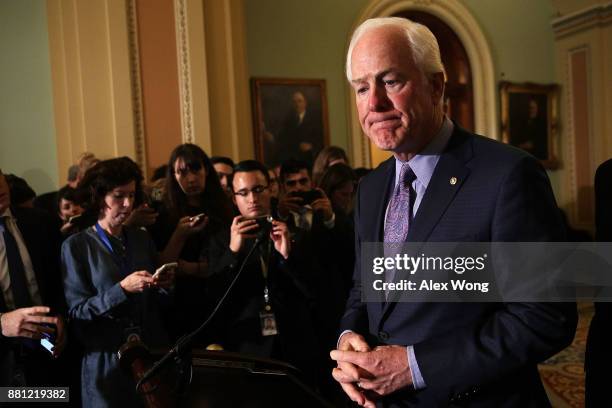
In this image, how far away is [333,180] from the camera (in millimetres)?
3947

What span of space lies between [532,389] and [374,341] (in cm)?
40

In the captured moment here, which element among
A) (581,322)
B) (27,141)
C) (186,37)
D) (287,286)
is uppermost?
(186,37)

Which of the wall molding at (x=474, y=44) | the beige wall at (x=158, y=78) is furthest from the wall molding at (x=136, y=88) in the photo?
the wall molding at (x=474, y=44)

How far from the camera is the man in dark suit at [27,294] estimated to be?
222 cm

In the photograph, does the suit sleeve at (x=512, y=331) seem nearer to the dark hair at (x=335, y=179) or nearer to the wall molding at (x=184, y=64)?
the dark hair at (x=335, y=179)

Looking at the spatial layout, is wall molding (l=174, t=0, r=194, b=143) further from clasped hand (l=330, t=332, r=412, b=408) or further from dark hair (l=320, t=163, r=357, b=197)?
clasped hand (l=330, t=332, r=412, b=408)

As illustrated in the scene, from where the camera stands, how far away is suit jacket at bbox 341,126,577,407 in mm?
Result: 1193

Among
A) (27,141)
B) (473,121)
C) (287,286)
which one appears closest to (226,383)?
(287,286)

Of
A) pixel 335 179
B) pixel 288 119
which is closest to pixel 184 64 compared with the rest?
pixel 288 119

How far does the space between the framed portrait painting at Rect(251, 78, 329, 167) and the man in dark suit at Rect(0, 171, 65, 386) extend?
A: 5270 mm

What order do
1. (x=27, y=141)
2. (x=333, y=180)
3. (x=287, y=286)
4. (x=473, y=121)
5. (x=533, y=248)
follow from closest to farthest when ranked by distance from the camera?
(x=533, y=248)
(x=287, y=286)
(x=333, y=180)
(x=27, y=141)
(x=473, y=121)

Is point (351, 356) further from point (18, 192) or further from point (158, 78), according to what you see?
point (158, 78)

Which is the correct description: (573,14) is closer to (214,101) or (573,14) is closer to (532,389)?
(214,101)

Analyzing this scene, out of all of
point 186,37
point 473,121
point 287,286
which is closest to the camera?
point 287,286
